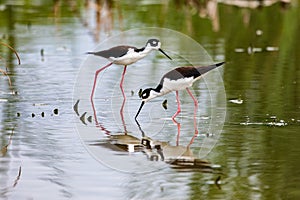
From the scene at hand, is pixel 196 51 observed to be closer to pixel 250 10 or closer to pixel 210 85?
pixel 210 85

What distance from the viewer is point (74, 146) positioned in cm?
714

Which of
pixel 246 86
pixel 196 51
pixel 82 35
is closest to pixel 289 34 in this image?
pixel 196 51

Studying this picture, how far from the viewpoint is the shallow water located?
5996mm

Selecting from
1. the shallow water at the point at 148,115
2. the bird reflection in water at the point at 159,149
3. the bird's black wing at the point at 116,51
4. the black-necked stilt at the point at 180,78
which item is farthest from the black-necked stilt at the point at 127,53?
the bird reflection in water at the point at 159,149

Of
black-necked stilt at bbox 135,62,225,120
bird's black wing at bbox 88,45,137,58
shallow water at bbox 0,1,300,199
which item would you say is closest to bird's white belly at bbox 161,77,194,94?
black-necked stilt at bbox 135,62,225,120

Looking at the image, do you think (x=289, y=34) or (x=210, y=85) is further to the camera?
(x=289, y=34)

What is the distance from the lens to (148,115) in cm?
829

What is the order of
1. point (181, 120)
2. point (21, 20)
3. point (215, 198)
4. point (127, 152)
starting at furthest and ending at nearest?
point (21, 20) < point (181, 120) < point (127, 152) < point (215, 198)

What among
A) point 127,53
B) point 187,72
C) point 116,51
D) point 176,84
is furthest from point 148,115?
point 116,51

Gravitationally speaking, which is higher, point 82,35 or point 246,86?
point 82,35

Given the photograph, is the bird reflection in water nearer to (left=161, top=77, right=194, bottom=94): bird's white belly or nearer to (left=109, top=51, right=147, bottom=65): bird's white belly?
(left=161, top=77, right=194, bottom=94): bird's white belly

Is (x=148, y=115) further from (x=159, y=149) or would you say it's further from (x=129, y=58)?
(x=159, y=149)

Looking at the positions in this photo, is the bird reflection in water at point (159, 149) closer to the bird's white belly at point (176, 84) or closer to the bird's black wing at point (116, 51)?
the bird's white belly at point (176, 84)

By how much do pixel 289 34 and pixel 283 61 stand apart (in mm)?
2463
